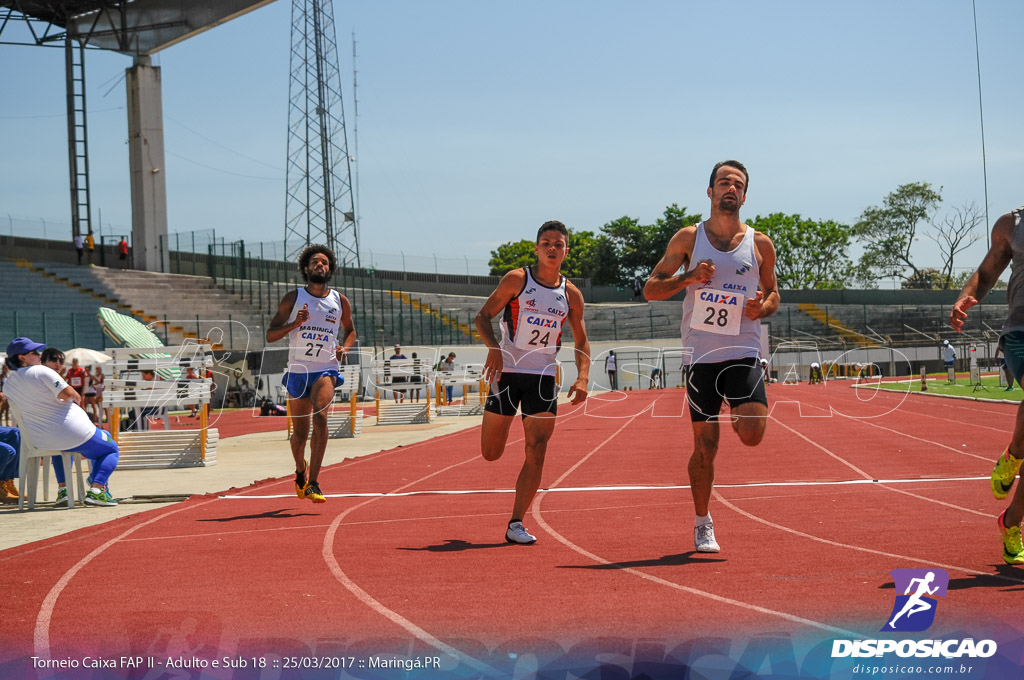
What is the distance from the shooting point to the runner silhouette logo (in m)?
3.79

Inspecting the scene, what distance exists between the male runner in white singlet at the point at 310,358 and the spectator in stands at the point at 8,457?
2.86 meters

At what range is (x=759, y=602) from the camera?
14.3 ft

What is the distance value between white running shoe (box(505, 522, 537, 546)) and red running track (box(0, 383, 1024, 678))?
0.29ft

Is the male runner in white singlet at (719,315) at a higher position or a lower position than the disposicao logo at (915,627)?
higher

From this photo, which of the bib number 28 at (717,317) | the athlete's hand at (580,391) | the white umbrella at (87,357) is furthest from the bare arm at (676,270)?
the white umbrella at (87,357)

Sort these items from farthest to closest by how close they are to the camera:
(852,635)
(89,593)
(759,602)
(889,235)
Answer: (889,235) → (89,593) → (759,602) → (852,635)

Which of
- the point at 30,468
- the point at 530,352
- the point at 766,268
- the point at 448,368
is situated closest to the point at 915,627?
the point at 766,268

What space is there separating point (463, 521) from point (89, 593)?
9.87ft

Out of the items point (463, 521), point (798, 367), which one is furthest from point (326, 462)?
point (798, 367)

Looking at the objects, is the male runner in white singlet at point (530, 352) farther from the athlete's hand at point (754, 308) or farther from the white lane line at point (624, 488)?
the white lane line at point (624, 488)

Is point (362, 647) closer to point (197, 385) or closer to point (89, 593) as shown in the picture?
point (89, 593)

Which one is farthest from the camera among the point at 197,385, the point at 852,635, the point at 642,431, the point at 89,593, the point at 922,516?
the point at 642,431

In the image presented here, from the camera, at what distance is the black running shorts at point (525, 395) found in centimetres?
652

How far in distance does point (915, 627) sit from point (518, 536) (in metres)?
2.94
